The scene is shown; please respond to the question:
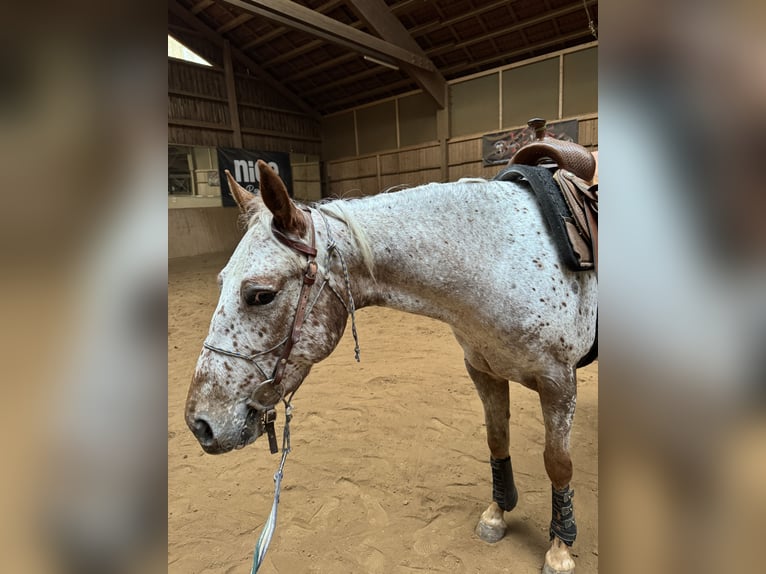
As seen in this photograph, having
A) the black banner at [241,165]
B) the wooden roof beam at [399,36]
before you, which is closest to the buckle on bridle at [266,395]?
the wooden roof beam at [399,36]

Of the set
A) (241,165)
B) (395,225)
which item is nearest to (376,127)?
(241,165)

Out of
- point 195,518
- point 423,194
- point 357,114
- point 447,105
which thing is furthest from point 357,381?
point 357,114

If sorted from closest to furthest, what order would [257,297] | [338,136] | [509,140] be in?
[257,297] < [509,140] < [338,136]

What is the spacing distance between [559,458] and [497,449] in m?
0.41

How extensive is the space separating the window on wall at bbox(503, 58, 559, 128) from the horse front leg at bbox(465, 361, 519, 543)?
6590 mm

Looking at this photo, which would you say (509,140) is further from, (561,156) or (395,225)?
(395,225)

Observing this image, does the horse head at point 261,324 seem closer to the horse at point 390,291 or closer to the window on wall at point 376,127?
the horse at point 390,291

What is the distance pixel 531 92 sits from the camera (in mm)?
7121

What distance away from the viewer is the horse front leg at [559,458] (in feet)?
4.66

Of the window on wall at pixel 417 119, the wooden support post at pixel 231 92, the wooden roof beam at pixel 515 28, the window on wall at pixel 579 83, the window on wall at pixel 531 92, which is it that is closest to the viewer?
the wooden roof beam at pixel 515 28
